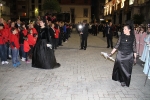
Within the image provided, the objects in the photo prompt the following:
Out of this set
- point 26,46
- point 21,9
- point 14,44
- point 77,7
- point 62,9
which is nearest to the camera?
point 14,44

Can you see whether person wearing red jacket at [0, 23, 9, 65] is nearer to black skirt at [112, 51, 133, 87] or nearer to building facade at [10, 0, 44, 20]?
black skirt at [112, 51, 133, 87]

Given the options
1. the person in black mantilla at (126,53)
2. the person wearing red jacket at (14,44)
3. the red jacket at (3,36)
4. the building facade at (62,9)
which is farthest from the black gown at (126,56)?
the building facade at (62,9)

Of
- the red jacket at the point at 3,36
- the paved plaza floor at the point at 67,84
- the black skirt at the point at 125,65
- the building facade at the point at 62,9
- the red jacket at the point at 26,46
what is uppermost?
the building facade at the point at 62,9

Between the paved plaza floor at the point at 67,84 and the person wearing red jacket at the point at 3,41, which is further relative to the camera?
the person wearing red jacket at the point at 3,41

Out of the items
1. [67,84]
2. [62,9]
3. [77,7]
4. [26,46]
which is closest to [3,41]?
[26,46]

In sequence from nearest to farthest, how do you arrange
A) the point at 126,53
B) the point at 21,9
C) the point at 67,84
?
the point at 126,53 < the point at 67,84 < the point at 21,9

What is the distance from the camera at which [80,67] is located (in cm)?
802

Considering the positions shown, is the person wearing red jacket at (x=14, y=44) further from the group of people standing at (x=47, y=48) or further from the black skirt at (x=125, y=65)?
the black skirt at (x=125, y=65)

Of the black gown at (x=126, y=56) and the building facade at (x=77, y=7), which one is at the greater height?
the building facade at (x=77, y=7)

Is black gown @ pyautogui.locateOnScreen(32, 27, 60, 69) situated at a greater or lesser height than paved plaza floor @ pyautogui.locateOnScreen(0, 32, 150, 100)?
greater

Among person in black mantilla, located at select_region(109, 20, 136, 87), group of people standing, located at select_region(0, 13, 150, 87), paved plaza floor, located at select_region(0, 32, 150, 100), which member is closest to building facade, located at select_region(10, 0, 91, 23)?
group of people standing, located at select_region(0, 13, 150, 87)

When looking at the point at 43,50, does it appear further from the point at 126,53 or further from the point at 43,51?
the point at 126,53

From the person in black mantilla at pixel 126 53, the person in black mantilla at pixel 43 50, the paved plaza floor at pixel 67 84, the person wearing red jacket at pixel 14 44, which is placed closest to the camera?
the paved plaza floor at pixel 67 84

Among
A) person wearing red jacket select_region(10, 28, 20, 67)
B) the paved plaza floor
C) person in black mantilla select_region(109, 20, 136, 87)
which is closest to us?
the paved plaza floor
